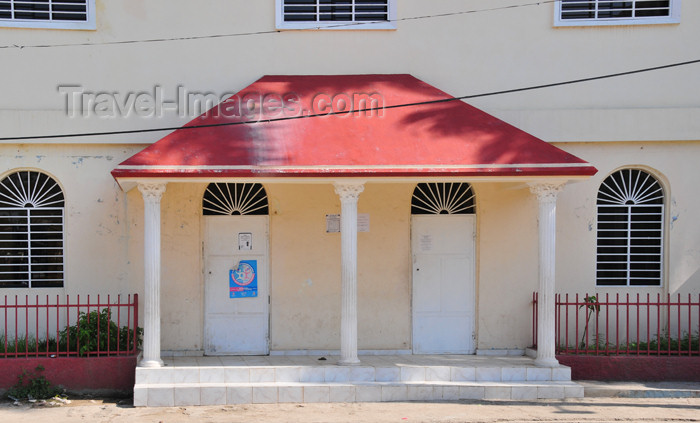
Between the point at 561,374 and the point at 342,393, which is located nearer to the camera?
the point at 342,393

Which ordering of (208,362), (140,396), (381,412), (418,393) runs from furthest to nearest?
(208,362) < (418,393) < (140,396) < (381,412)

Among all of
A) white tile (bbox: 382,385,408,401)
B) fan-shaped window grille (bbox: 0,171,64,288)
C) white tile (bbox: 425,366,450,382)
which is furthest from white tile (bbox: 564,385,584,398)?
fan-shaped window grille (bbox: 0,171,64,288)

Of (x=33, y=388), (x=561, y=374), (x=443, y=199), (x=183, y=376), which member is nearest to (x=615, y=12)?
(x=443, y=199)

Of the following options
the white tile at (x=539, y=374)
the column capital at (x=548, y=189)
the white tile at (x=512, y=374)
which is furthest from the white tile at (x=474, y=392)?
the column capital at (x=548, y=189)

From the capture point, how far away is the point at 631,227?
34.7 ft

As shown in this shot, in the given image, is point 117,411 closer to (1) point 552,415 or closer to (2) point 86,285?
(2) point 86,285

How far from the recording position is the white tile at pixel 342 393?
348 inches

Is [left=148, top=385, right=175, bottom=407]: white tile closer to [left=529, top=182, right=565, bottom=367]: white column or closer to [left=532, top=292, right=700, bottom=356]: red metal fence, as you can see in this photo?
[left=529, top=182, right=565, bottom=367]: white column

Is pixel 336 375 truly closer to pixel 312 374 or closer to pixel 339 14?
pixel 312 374

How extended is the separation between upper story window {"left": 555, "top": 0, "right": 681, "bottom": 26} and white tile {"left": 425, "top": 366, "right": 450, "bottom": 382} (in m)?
5.37

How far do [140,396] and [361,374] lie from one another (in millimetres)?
2741

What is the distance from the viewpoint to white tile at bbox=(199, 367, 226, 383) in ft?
29.1

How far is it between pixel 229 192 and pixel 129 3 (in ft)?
10.2

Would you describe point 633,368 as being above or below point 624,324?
below
